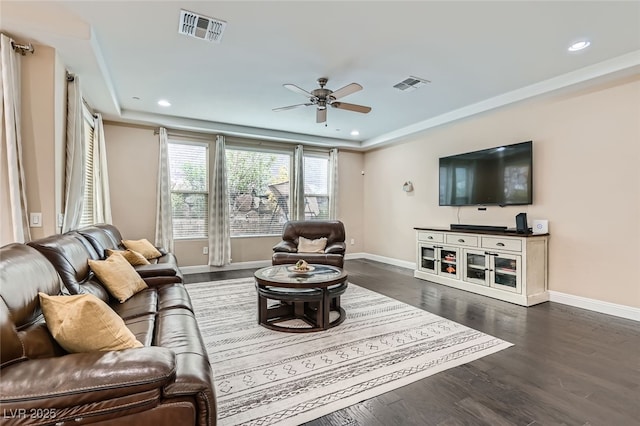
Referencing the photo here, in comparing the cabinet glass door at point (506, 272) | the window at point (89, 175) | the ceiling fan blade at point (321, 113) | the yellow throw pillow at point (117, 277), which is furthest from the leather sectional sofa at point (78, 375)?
the cabinet glass door at point (506, 272)

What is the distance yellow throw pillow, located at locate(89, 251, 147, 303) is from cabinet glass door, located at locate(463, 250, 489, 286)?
159 inches

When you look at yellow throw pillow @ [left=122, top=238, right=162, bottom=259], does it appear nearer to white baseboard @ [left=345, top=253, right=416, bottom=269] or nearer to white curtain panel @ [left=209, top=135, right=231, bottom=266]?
white curtain panel @ [left=209, top=135, right=231, bottom=266]

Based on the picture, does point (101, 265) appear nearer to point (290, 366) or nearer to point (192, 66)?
point (290, 366)

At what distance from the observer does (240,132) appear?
5.83 metres

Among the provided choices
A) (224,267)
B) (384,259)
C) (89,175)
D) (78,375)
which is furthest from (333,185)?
(78,375)

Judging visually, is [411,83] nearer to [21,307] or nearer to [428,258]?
[428,258]

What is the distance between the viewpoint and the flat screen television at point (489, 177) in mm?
4219

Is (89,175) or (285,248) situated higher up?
(89,175)

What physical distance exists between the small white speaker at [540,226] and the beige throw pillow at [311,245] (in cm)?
290

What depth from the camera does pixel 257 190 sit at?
6336 mm

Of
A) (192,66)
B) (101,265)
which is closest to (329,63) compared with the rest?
(192,66)

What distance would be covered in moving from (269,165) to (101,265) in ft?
14.0

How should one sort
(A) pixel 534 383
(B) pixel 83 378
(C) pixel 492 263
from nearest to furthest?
(B) pixel 83 378 → (A) pixel 534 383 → (C) pixel 492 263

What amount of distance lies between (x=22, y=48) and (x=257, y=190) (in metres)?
3.98
